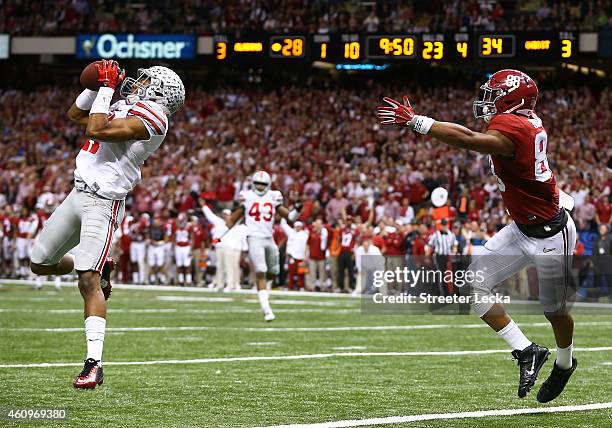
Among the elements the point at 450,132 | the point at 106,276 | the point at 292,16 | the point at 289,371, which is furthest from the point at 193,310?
the point at 292,16

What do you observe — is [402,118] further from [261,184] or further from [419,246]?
[419,246]

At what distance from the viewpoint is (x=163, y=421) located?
550 cm

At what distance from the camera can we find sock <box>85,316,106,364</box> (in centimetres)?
600

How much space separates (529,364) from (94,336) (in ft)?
7.98

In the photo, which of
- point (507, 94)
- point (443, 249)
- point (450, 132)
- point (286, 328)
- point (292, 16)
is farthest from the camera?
point (292, 16)

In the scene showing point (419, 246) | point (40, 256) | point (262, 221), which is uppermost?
point (262, 221)

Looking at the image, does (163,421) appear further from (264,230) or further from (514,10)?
(514,10)

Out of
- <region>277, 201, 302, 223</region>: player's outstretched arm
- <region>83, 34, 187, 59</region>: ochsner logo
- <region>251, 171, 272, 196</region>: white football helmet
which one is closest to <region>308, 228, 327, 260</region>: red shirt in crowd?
<region>251, 171, 272, 196</region>: white football helmet

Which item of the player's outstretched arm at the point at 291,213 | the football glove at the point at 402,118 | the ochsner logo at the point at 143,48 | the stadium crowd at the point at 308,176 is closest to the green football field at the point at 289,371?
the player's outstretched arm at the point at 291,213

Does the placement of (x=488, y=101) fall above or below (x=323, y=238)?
above

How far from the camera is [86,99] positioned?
660 cm

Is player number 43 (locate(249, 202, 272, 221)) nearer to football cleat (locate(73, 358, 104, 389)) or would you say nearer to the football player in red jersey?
the football player in red jersey

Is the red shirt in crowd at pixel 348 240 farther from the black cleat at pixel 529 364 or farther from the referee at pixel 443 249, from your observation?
the black cleat at pixel 529 364

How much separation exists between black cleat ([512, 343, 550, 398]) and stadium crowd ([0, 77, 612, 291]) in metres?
10.5
